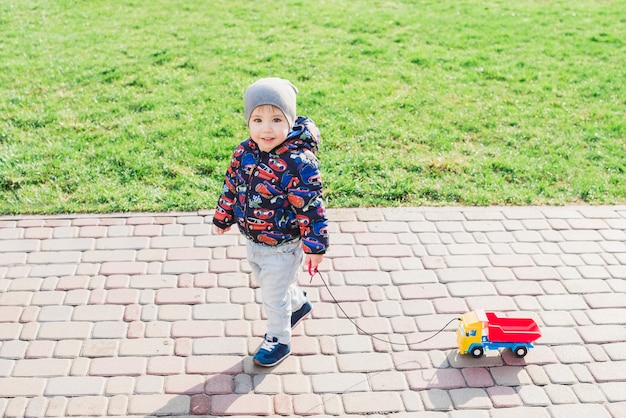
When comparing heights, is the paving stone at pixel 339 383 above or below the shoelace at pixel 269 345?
below

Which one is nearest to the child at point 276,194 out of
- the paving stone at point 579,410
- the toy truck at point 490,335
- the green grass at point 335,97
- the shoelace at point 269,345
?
the shoelace at point 269,345

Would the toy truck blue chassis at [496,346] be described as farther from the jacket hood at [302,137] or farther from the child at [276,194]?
the jacket hood at [302,137]

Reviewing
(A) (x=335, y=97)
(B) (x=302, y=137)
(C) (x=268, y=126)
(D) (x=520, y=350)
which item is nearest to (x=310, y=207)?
(B) (x=302, y=137)

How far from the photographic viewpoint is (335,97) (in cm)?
805

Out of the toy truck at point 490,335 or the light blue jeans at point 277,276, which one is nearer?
the light blue jeans at point 277,276

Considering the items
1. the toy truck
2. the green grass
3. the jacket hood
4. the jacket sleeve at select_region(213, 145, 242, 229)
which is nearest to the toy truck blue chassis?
the toy truck

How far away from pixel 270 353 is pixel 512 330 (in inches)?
61.3

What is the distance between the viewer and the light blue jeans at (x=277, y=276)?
→ 4.06 m

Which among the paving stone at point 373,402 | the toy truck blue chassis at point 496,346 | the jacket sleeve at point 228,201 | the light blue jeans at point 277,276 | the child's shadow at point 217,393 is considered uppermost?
the jacket sleeve at point 228,201

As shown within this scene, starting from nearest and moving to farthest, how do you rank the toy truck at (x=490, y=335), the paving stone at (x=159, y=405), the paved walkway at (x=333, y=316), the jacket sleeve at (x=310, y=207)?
the jacket sleeve at (x=310, y=207)
the paving stone at (x=159, y=405)
the paved walkway at (x=333, y=316)
the toy truck at (x=490, y=335)

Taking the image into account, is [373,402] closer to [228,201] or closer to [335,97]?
[228,201]

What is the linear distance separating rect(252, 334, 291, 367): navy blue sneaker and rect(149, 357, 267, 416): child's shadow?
5cm

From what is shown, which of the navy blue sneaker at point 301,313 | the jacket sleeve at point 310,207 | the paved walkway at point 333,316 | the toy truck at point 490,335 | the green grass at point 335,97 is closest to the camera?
the jacket sleeve at point 310,207

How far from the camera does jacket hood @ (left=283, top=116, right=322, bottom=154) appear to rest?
3.84 metres
